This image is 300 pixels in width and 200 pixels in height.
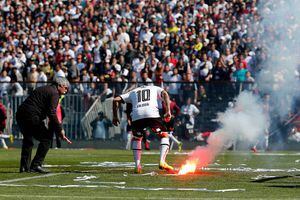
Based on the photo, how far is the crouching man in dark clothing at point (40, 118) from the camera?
703 inches

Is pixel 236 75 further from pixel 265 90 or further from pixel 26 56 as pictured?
pixel 26 56

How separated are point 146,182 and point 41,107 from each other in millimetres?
3472

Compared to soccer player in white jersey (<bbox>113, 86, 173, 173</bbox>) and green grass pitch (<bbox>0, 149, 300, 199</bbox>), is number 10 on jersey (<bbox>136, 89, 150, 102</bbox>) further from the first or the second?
green grass pitch (<bbox>0, 149, 300, 199</bbox>)

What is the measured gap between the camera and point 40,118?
59.5ft

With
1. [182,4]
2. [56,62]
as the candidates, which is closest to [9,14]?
[56,62]

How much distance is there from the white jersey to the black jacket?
1426 mm

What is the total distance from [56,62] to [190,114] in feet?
21.7

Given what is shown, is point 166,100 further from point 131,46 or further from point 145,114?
point 131,46

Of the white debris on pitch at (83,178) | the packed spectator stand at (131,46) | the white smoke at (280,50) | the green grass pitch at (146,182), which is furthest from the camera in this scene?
the packed spectator stand at (131,46)

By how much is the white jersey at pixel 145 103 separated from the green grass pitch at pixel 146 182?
3.78ft

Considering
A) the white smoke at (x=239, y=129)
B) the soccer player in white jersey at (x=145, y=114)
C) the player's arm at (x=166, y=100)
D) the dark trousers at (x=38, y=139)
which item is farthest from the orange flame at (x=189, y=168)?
the dark trousers at (x=38, y=139)

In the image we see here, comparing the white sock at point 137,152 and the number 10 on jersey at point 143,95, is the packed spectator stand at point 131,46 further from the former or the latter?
the white sock at point 137,152

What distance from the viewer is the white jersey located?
18.1 meters

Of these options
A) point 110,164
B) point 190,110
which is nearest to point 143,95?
point 110,164
